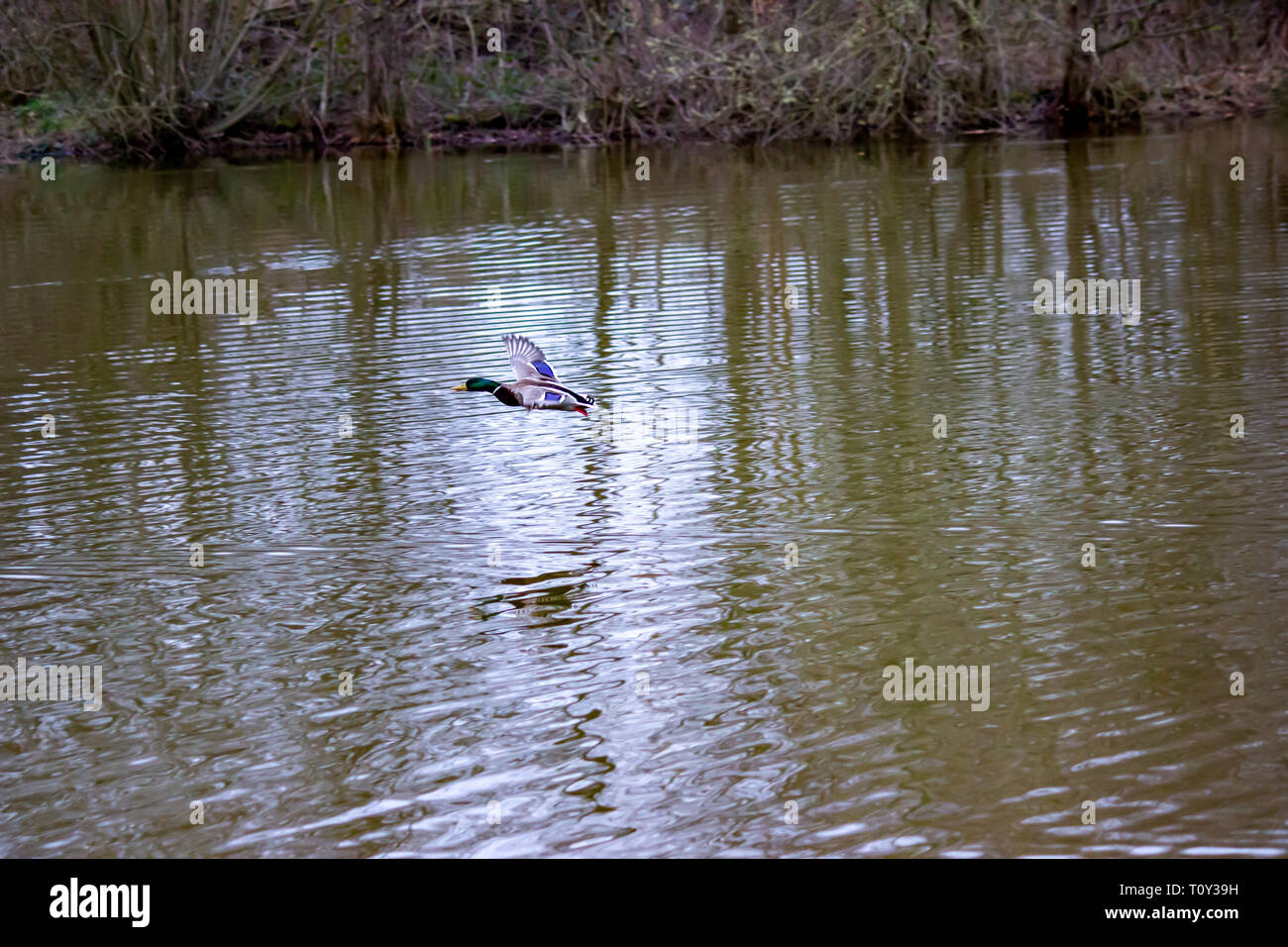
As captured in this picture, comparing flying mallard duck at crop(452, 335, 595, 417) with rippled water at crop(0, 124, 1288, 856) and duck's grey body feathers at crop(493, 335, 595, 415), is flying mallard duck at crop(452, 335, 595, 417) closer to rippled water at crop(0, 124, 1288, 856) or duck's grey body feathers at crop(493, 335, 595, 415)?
duck's grey body feathers at crop(493, 335, 595, 415)

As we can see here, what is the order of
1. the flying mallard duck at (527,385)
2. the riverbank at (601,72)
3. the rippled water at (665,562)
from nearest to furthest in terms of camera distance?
the rippled water at (665,562) → the flying mallard duck at (527,385) → the riverbank at (601,72)

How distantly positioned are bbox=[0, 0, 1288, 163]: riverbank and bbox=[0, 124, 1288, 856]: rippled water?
14770 millimetres

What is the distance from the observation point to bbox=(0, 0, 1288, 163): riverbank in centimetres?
2858

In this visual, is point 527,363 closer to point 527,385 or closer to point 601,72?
point 527,385

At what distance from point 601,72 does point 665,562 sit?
84.6 ft

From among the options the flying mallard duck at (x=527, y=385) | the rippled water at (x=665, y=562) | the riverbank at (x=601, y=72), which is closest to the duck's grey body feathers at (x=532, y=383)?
the flying mallard duck at (x=527, y=385)

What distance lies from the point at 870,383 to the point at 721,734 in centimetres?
486

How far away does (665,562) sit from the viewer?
7023mm

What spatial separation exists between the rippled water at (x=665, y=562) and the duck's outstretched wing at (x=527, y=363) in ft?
2.17

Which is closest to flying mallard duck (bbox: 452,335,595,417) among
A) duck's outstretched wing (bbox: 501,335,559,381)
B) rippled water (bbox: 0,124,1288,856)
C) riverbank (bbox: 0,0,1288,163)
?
duck's outstretched wing (bbox: 501,335,559,381)

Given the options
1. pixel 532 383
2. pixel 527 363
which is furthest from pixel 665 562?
pixel 527 363

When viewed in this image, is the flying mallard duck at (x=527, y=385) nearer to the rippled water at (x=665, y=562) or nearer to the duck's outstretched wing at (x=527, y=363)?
the duck's outstretched wing at (x=527, y=363)

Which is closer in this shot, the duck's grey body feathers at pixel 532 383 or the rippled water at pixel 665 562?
the rippled water at pixel 665 562

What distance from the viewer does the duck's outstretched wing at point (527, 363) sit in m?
7.56
